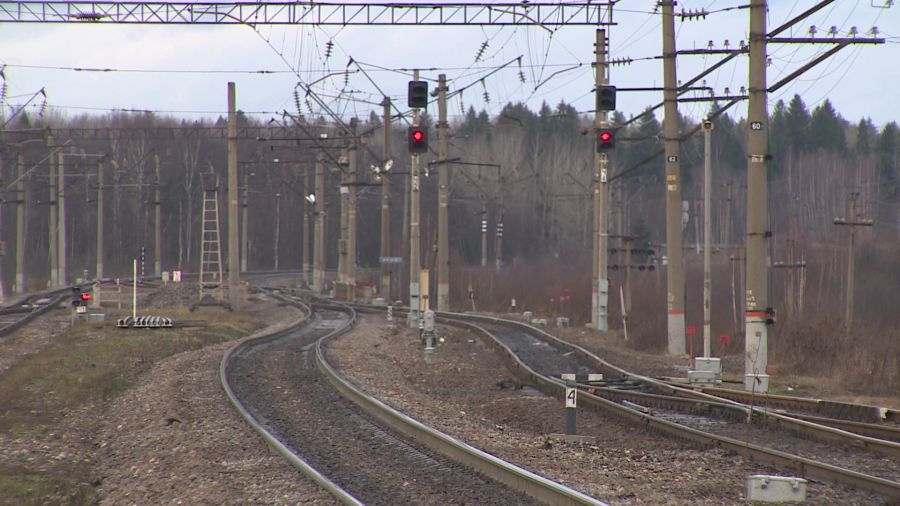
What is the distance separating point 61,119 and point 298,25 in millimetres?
117354

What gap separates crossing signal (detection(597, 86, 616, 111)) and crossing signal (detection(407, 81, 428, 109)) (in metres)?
4.02

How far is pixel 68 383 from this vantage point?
21219mm

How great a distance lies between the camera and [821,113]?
118875mm

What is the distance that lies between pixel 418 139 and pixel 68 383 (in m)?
9.45

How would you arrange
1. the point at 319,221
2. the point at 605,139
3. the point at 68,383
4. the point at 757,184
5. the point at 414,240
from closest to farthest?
the point at 68,383 → the point at 757,184 → the point at 605,139 → the point at 414,240 → the point at 319,221

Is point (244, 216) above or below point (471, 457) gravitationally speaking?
above

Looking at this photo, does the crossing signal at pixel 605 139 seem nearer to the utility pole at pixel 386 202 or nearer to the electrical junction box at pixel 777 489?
the electrical junction box at pixel 777 489

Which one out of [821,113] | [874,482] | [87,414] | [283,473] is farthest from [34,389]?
[821,113]

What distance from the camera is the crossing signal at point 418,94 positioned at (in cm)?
2386

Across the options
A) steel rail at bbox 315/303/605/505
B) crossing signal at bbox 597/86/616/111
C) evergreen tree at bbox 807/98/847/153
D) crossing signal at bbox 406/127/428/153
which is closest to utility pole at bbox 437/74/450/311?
crossing signal at bbox 406/127/428/153

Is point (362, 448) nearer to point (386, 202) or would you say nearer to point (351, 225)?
point (386, 202)

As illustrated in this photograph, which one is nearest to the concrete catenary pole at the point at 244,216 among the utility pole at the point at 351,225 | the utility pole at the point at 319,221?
the utility pole at the point at 319,221

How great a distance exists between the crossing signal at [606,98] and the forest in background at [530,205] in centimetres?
2515

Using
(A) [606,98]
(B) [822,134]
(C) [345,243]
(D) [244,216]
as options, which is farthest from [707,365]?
(B) [822,134]
